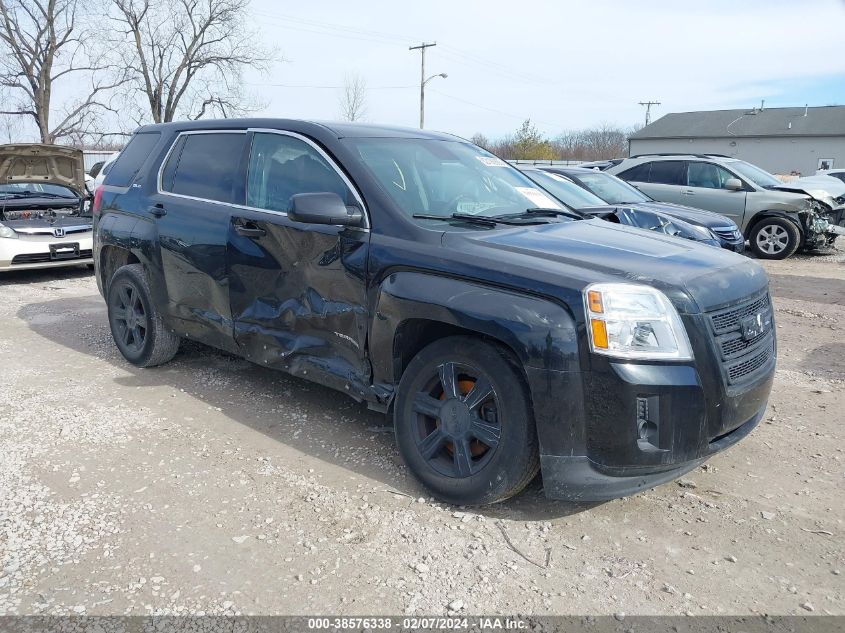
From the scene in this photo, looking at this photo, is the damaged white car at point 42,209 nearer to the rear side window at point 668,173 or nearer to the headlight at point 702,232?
the headlight at point 702,232

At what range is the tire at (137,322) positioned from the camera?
518 centimetres

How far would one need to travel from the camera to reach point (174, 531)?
122 inches

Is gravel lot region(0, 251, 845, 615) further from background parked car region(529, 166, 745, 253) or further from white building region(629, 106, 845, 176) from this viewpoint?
white building region(629, 106, 845, 176)

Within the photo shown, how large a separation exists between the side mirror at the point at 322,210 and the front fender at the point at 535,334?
0.63 metres

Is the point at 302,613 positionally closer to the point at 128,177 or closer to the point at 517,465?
the point at 517,465

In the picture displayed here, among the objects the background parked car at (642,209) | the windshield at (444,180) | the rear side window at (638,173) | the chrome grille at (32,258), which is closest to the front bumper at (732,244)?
the background parked car at (642,209)

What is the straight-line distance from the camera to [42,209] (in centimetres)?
990

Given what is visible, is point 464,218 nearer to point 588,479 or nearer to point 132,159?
point 588,479

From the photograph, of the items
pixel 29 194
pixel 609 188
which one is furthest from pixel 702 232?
pixel 29 194

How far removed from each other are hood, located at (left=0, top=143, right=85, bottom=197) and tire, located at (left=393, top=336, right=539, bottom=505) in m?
9.07

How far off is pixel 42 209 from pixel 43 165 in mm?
1089

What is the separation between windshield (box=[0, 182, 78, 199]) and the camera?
10172 mm

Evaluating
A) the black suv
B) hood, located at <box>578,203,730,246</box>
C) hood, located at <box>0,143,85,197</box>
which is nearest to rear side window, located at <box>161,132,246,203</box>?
the black suv

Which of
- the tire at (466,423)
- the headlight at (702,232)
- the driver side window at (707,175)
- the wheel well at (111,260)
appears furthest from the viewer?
the driver side window at (707,175)
